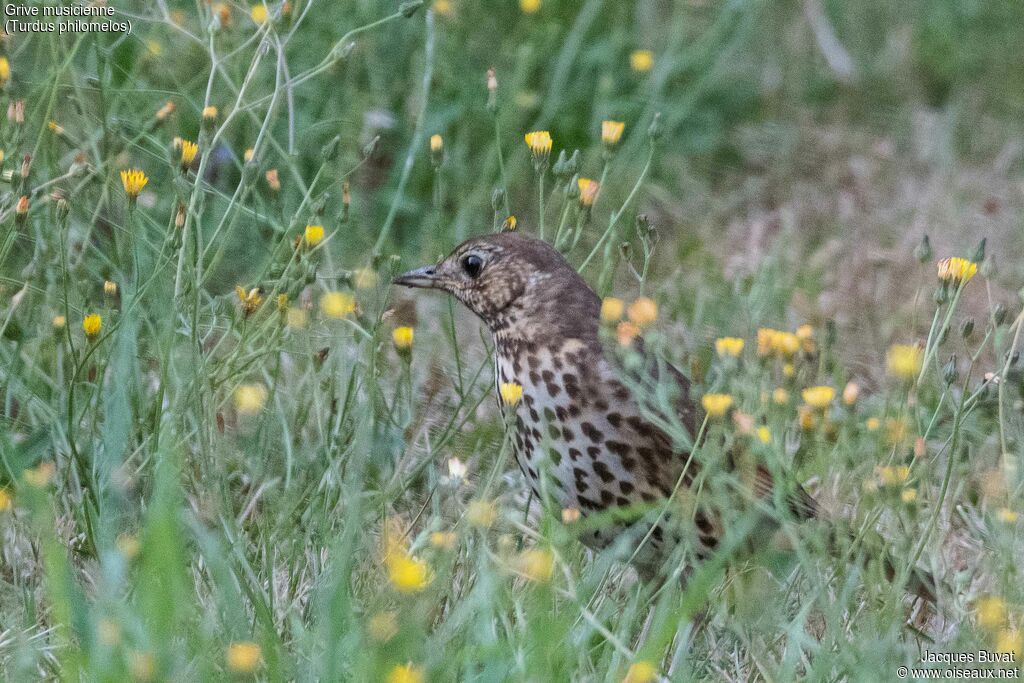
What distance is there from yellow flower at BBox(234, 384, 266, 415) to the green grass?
0.06 metres

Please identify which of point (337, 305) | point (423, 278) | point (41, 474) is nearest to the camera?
point (41, 474)

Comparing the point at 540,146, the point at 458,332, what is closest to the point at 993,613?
the point at 540,146

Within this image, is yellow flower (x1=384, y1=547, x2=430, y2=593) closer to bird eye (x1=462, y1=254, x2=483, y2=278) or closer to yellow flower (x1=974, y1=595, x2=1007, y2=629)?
yellow flower (x1=974, y1=595, x2=1007, y2=629)

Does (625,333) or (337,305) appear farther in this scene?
(337,305)

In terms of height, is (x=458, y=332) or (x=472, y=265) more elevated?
(x=472, y=265)

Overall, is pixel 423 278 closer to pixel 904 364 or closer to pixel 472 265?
pixel 472 265

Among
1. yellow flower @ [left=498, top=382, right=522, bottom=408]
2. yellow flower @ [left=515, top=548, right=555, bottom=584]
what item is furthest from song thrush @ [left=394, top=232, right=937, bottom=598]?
yellow flower @ [left=515, top=548, right=555, bottom=584]

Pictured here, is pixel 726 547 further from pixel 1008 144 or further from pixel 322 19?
pixel 1008 144

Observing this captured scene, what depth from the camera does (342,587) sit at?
2557mm

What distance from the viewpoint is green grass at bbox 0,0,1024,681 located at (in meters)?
2.90

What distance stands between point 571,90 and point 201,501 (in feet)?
11.3

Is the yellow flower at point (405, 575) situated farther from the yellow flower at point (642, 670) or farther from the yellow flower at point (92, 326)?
the yellow flower at point (92, 326)

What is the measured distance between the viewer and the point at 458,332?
551cm

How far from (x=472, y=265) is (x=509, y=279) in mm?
129
